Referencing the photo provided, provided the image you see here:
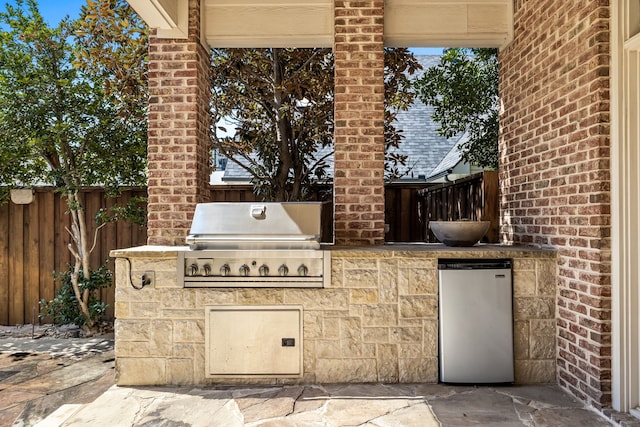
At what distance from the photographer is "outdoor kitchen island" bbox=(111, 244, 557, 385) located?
3.09 metres

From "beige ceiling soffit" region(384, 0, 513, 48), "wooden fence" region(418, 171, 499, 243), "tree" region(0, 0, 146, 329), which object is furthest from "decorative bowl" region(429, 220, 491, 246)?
"tree" region(0, 0, 146, 329)

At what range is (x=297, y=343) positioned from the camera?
10.1 feet

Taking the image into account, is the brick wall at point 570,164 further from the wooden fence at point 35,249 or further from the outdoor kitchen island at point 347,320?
the wooden fence at point 35,249

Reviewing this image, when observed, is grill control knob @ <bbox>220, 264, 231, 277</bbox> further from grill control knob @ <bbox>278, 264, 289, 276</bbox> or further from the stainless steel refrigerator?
the stainless steel refrigerator

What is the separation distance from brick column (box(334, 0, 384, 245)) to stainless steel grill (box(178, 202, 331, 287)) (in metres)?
0.52

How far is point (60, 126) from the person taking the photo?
173 inches

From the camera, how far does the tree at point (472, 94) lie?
17.6ft

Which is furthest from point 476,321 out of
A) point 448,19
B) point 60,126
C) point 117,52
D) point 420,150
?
point 420,150

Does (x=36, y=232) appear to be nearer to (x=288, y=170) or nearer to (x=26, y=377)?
(x=26, y=377)

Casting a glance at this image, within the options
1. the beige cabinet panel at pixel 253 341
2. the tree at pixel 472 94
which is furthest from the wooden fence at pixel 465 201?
the beige cabinet panel at pixel 253 341

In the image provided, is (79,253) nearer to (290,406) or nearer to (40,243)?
(40,243)

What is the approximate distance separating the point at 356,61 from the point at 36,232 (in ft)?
13.5

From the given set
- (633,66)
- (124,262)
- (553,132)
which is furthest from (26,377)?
(633,66)

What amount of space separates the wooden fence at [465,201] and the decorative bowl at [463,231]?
2.48 feet
